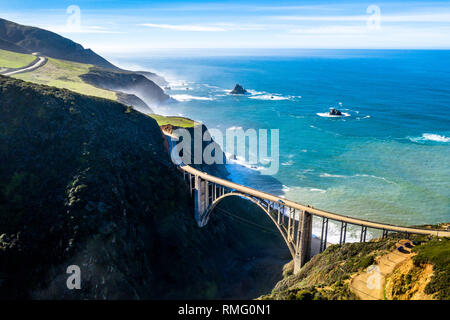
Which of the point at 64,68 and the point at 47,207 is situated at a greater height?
the point at 64,68

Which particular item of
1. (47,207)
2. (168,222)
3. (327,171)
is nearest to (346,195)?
(327,171)

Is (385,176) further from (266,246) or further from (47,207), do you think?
(47,207)

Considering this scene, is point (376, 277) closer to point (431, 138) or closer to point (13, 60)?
point (431, 138)

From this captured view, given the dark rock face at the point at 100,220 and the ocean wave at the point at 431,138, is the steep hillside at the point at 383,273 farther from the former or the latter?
the ocean wave at the point at 431,138

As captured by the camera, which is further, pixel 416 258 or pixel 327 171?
pixel 327 171

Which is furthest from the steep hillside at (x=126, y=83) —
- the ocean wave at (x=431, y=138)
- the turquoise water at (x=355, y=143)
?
the ocean wave at (x=431, y=138)

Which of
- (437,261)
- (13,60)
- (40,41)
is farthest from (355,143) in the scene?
(40,41)

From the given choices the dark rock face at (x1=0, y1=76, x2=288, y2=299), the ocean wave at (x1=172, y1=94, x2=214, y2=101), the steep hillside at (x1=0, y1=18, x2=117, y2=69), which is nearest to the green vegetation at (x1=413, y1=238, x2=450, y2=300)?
the dark rock face at (x1=0, y1=76, x2=288, y2=299)
